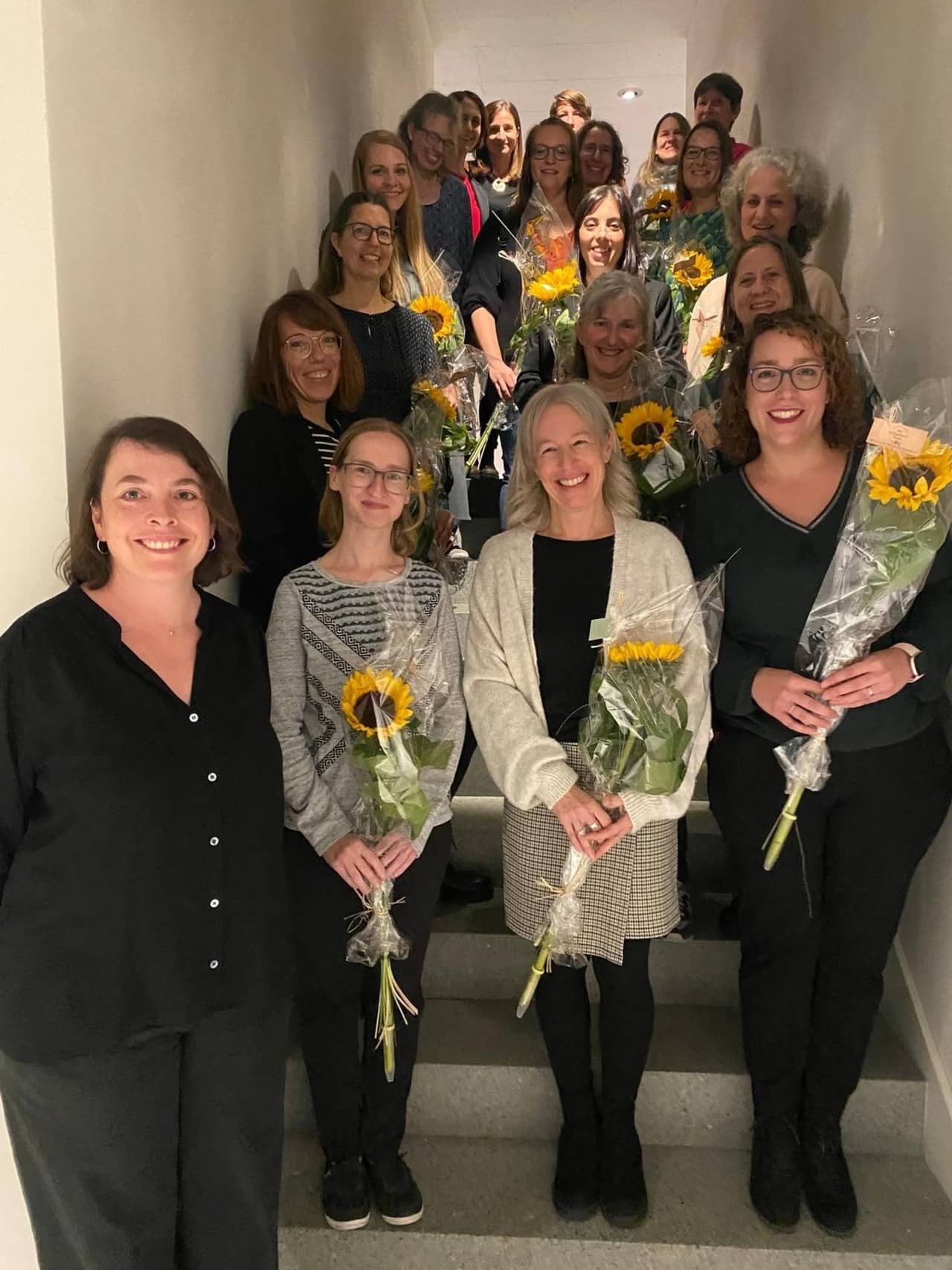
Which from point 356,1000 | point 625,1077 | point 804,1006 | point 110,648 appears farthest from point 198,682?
point 804,1006

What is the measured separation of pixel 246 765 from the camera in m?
1.52

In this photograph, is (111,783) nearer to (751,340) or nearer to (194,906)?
(194,906)

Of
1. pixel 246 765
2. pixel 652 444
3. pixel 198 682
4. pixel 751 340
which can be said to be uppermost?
pixel 751 340

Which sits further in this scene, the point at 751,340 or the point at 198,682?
the point at 751,340

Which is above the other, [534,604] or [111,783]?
[534,604]

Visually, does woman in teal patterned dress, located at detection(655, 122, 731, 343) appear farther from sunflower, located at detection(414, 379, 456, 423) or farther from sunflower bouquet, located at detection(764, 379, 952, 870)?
sunflower bouquet, located at detection(764, 379, 952, 870)

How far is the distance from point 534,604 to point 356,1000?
0.84 meters

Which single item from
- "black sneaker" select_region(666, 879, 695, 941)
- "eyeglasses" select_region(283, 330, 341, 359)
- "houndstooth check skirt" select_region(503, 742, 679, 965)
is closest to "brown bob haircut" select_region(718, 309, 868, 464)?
"houndstooth check skirt" select_region(503, 742, 679, 965)

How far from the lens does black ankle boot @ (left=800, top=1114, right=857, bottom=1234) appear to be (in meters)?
1.90

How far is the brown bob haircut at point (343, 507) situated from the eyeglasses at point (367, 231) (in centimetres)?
98

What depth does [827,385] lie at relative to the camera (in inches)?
73.5

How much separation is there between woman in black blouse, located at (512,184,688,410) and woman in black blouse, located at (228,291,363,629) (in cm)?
60

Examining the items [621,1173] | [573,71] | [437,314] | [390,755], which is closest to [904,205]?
[437,314]

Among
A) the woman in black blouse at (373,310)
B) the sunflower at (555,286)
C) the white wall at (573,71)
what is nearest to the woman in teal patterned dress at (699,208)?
the sunflower at (555,286)
